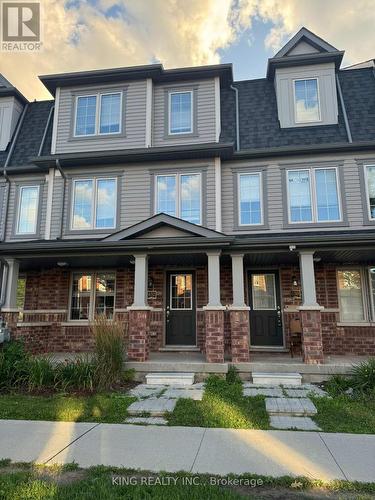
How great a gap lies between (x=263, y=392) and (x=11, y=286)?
634 cm

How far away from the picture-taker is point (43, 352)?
9.63 metres

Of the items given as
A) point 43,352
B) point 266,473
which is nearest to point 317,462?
point 266,473

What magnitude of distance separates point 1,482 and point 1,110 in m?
11.8

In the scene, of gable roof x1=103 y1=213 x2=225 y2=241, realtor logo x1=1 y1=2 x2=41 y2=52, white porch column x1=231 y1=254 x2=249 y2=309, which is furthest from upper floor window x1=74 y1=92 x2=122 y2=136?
white porch column x1=231 y1=254 x2=249 y2=309

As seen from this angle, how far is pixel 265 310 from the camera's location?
9.65 m

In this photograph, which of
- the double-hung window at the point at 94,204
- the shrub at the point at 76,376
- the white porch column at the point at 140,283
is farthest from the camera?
the double-hung window at the point at 94,204

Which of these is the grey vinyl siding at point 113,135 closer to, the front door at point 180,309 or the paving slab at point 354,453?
the front door at point 180,309

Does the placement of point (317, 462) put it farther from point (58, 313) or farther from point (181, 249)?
point (58, 313)

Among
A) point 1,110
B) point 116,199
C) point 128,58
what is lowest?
point 116,199

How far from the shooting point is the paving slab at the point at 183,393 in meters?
5.96

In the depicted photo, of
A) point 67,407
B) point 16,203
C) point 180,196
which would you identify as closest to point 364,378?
point 67,407

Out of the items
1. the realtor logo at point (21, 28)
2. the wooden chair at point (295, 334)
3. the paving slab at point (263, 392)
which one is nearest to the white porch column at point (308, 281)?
the wooden chair at point (295, 334)

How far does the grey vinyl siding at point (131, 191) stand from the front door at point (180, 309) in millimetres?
1955

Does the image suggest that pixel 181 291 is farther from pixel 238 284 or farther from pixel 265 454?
pixel 265 454
